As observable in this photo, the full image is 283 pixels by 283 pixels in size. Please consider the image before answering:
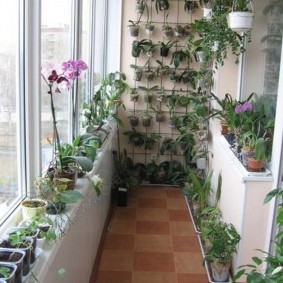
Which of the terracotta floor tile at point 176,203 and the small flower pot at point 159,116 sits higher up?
the small flower pot at point 159,116

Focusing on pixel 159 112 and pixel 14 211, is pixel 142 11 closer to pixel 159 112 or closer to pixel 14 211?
pixel 159 112

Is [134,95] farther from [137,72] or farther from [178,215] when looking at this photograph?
[178,215]

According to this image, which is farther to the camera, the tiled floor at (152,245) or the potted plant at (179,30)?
Result: the potted plant at (179,30)

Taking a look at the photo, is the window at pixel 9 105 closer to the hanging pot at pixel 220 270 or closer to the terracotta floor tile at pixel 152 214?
the hanging pot at pixel 220 270

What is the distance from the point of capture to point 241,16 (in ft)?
9.71

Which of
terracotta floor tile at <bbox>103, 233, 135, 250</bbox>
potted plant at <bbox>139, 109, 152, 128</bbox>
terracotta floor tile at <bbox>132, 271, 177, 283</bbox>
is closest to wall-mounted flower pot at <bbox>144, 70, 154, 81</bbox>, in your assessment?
potted plant at <bbox>139, 109, 152, 128</bbox>

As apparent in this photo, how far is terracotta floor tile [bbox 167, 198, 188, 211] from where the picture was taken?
4.36 m

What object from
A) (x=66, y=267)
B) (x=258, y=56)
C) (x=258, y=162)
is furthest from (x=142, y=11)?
(x=66, y=267)

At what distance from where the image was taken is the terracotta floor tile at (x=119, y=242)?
3.43 meters

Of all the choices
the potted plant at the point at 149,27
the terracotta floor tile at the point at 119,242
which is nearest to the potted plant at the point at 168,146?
the potted plant at the point at 149,27

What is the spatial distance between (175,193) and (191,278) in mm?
1832

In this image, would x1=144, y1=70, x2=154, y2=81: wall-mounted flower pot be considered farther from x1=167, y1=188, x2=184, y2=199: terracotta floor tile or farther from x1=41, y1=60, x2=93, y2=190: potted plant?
x1=41, y1=60, x2=93, y2=190: potted plant

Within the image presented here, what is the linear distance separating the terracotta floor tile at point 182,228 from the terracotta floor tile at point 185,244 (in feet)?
0.26

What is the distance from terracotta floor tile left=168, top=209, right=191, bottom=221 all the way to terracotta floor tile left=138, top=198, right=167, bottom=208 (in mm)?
172
